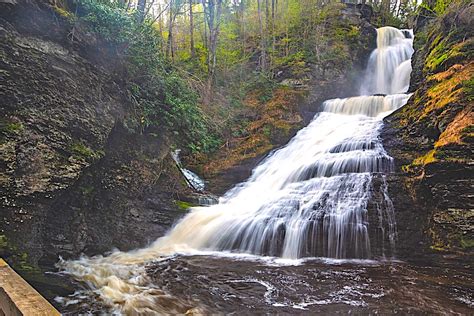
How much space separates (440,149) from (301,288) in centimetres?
486

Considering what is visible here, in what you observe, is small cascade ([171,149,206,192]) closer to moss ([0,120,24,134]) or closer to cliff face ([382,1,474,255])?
moss ([0,120,24,134])

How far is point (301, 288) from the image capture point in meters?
5.54

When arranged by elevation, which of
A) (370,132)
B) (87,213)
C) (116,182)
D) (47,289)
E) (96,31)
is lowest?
(47,289)

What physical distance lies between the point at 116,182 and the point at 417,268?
709cm

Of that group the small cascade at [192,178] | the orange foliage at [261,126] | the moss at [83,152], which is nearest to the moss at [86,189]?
the moss at [83,152]

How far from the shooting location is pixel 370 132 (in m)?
11.9

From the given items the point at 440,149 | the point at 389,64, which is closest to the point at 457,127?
the point at 440,149

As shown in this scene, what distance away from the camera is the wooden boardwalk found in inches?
76.8

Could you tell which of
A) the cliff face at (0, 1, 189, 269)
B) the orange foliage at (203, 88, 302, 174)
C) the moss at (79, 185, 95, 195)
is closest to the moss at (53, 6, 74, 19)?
the cliff face at (0, 1, 189, 269)

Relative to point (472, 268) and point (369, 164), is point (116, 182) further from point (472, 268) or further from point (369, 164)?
point (472, 268)

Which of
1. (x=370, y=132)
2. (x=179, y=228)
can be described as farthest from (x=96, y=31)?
(x=370, y=132)

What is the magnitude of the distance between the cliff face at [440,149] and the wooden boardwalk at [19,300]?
289 inches

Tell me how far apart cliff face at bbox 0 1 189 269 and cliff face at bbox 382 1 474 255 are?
20.4ft

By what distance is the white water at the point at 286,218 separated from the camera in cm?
627
